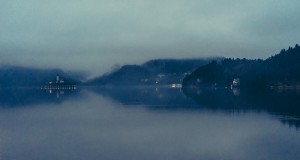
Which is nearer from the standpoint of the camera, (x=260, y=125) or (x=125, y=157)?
(x=125, y=157)

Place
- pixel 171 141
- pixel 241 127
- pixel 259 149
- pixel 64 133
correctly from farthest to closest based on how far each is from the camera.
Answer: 1. pixel 241 127
2. pixel 64 133
3. pixel 171 141
4. pixel 259 149

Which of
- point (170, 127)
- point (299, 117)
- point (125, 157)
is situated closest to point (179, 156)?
point (125, 157)

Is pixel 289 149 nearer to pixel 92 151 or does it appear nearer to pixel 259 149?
pixel 259 149

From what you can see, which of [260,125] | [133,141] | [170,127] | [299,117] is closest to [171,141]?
[133,141]

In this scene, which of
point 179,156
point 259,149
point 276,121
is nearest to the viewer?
point 179,156

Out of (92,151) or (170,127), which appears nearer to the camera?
(92,151)

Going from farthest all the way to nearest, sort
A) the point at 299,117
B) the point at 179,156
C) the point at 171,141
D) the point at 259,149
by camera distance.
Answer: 1. the point at 299,117
2. the point at 171,141
3. the point at 259,149
4. the point at 179,156

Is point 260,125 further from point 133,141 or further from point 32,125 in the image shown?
point 32,125

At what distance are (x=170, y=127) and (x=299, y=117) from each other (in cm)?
2647

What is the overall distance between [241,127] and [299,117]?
17.3 m

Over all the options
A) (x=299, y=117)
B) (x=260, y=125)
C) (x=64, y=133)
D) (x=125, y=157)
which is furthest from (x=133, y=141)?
(x=299, y=117)

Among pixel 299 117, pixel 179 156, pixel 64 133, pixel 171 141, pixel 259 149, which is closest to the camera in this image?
pixel 179 156

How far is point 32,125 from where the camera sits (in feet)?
213

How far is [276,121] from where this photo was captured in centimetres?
6481
